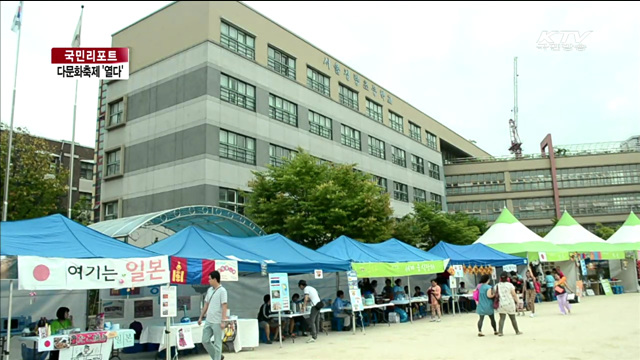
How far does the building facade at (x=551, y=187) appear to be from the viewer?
63.6m

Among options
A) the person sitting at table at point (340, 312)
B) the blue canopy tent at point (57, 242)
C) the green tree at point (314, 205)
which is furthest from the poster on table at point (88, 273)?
the green tree at point (314, 205)

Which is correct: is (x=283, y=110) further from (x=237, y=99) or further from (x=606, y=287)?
(x=606, y=287)

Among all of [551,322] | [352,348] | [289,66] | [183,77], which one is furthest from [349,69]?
[352,348]

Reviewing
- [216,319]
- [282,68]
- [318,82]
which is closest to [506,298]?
[216,319]

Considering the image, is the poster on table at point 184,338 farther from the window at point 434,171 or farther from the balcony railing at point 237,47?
the window at point 434,171

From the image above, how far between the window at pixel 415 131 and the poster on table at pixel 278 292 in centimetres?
3903

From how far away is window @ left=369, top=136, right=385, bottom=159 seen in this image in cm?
4378

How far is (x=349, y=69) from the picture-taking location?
1658 inches

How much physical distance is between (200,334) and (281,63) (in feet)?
80.0

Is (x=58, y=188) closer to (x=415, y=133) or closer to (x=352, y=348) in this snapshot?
(x=352, y=348)

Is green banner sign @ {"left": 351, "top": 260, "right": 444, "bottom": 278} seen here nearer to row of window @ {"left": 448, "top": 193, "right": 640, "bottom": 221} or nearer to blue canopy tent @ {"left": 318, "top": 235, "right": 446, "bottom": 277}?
blue canopy tent @ {"left": 318, "top": 235, "right": 446, "bottom": 277}

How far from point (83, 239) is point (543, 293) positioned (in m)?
26.9

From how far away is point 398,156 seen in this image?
48312 millimetres

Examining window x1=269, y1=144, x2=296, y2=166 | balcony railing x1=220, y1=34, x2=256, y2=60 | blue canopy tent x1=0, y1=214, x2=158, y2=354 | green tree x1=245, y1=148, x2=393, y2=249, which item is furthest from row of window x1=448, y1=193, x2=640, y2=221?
blue canopy tent x1=0, y1=214, x2=158, y2=354
